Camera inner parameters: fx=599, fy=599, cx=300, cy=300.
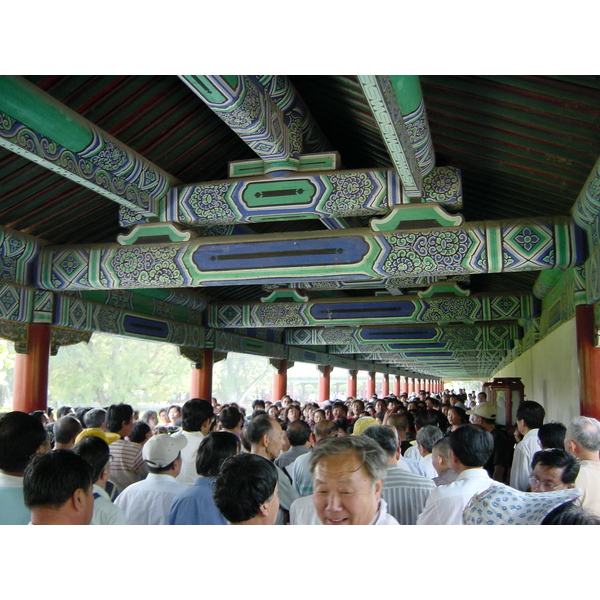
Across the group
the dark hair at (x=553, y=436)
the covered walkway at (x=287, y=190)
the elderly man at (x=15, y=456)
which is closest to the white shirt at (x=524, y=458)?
the dark hair at (x=553, y=436)

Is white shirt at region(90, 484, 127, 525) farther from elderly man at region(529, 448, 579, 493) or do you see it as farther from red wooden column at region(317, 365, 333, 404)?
red wooden column at region(317, 365, 333, 404)

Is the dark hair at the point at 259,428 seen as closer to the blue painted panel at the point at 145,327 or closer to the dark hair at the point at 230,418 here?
the dark hair at the point at 230,418

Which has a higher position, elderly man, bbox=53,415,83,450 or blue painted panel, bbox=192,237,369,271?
blue painted panel, bbox=192,237,369,271

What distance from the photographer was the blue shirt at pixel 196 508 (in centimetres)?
277

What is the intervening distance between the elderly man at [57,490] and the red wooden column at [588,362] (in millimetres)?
4681

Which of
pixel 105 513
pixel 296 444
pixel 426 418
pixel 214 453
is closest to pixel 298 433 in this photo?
pixel 296 444

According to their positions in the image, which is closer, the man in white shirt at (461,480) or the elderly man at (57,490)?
the elderly man at (57,490)

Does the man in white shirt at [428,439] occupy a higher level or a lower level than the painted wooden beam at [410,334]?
lower

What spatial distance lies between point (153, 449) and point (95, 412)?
197cm

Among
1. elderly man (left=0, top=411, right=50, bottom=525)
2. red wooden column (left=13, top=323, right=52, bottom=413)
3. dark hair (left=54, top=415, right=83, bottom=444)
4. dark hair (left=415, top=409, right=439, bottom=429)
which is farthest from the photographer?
red wooden column (left=13, top=323, right=52, bottom=413)

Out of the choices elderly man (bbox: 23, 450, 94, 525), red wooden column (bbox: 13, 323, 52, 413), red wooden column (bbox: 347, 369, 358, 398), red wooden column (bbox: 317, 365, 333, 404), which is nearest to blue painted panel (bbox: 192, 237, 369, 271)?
red wooden column (bbox: 13, 323, 52, 413)

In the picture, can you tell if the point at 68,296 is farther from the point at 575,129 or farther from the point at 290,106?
the point at 575,129

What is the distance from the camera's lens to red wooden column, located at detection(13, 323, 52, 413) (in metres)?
6.21

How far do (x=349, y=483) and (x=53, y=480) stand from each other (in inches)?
42.2
